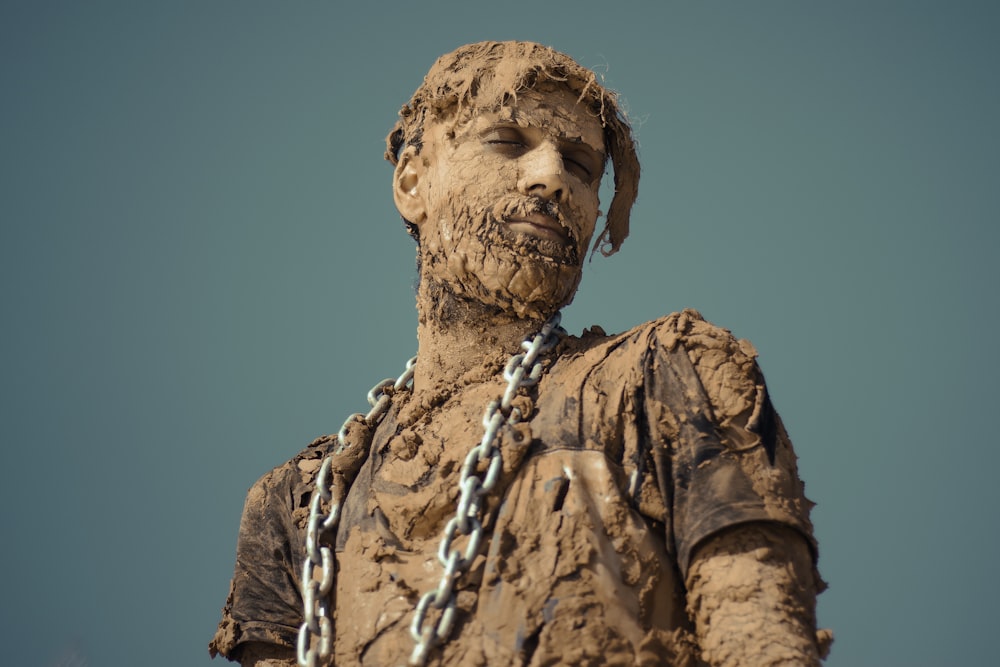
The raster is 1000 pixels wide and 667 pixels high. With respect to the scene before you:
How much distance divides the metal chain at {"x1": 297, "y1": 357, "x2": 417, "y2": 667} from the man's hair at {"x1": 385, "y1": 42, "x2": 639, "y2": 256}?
923 mm

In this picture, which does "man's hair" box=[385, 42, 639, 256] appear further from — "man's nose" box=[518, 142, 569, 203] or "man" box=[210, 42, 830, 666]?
"man's nose" box=[518, 142, 569, 203]

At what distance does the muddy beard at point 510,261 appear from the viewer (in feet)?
14.3

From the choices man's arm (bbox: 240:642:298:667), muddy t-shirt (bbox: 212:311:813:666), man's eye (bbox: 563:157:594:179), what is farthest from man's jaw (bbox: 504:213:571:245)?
Result: man's arm (bbox: 240:642:298:667)

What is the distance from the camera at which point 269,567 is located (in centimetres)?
462

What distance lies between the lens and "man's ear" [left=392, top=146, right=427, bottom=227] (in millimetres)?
4828

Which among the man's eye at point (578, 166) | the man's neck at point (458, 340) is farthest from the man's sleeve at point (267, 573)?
the man's eye at point (578, 166)

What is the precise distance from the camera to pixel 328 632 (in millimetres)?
4008

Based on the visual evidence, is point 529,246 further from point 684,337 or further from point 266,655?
point 266,655

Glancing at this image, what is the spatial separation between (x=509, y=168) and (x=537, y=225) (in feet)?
0.77

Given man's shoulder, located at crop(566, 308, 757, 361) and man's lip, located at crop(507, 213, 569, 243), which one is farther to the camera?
man's lip, located at crop(507, 213, 569, 243)

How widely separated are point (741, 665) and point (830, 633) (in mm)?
356

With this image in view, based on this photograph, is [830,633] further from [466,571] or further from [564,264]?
[564,264]

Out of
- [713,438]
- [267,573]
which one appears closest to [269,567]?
[267,573]

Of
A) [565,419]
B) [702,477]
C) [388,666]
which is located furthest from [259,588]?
[702,477]
